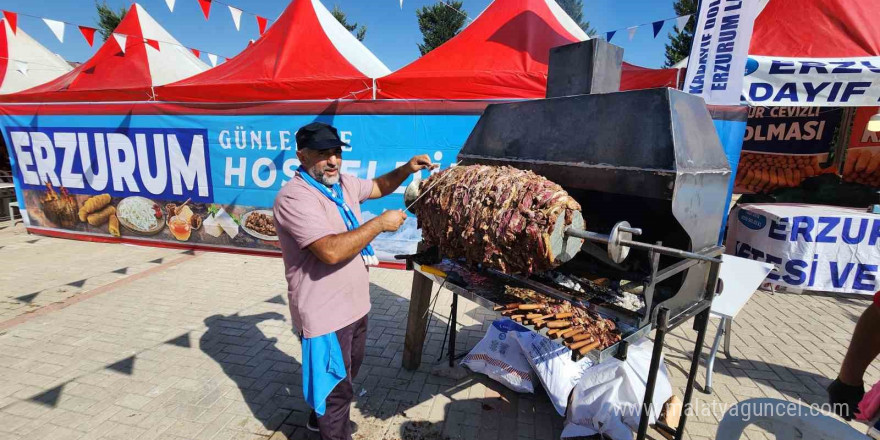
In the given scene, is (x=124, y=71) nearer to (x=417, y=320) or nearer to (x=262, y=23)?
(x=262, y=23)

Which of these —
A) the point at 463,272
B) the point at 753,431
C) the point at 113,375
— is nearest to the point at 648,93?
the point at 463,272

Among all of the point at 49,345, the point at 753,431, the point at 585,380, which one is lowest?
the point at 49,345

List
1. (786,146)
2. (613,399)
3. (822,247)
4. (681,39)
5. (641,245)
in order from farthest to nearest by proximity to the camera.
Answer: (681,39)
(786,146)
(822,247)
(613,399)
(641,245)

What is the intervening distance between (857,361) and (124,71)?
38.8ft

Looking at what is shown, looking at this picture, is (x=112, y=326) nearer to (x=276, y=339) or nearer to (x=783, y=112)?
(x=276, y=339)

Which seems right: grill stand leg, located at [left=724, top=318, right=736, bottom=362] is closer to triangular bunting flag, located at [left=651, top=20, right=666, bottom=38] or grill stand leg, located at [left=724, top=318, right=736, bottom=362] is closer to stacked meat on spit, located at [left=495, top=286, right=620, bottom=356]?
stacked meat on spit, located at [left=495, top=286, right=620, bottom=356]

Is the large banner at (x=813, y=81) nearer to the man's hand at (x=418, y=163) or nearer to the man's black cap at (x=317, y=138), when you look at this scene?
the man's hand at (x=418, y=163)

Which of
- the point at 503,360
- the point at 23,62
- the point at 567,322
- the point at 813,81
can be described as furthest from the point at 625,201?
the point at 23,62

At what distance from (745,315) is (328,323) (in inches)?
231

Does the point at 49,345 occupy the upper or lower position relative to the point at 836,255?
lower

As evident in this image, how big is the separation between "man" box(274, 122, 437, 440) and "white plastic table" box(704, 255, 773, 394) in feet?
11.0

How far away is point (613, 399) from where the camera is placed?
2.93 m

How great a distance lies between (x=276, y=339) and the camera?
4.65 metres

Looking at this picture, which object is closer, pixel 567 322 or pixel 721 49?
pixel 567 322
